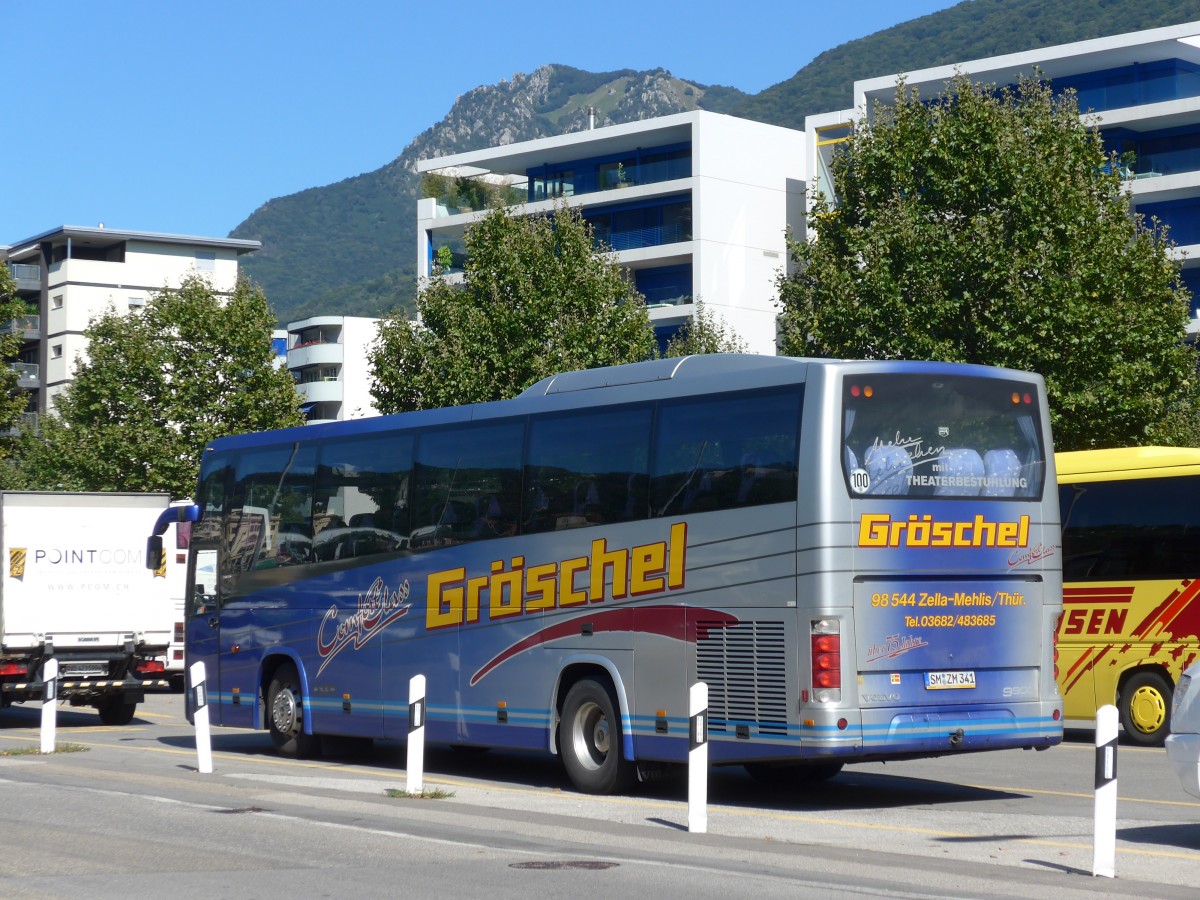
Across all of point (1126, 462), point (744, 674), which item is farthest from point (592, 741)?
point (1126, 462)

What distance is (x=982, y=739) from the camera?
1355 centimetres

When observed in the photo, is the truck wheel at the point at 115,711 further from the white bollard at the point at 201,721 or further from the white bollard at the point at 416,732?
the white bollard at the point at 416,732

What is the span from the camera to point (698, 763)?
40.0 ft

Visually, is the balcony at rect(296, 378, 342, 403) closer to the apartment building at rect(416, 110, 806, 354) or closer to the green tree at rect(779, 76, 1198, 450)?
the apartment building at rect(416, 110, 806, 354)

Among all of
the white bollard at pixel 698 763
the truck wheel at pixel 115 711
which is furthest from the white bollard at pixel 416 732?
the truck wheel at pixel 115 711

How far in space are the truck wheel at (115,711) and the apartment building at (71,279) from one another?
79488 millimetres

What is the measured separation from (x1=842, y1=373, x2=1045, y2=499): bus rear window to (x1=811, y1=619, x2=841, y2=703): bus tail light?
1.05 m

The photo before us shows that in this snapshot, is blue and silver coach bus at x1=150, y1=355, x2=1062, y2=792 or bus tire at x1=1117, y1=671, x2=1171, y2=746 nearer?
blue and silver coach bus at x1=150, y1=355, x2=1062, y2=792

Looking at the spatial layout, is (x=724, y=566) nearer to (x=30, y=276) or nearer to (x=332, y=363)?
(x=30, y=276)

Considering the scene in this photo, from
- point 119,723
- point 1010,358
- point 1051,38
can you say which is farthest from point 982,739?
point 1051,38

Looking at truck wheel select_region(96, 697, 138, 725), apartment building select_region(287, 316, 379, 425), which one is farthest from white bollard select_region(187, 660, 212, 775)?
apartment building select_region(287, 316, 379, 425)

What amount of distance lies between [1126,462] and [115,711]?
1451 centimetres

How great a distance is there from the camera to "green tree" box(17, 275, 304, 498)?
5366 cm

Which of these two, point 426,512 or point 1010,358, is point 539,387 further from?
point 1010,358
